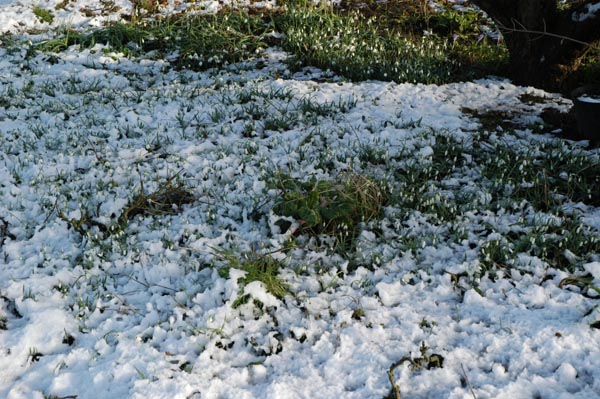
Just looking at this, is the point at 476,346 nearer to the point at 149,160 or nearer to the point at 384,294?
the point at 384,294

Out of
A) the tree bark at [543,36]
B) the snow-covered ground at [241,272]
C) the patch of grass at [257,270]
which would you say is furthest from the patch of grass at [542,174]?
the patch of grass at [257,270]

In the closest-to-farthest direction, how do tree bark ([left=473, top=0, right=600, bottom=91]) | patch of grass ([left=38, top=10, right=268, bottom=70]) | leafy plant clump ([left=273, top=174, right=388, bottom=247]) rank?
1. leafy plant clump ([left=273, top=174, right=388, bottom=247])
2. tree bark ([left=473, top=0, right=600, bottom=91])
3. patch of grass ([left=38, top=10, right=268, bottom=70])

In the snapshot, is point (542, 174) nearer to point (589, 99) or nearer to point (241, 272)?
point (589, 99)

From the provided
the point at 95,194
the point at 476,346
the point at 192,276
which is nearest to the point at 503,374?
the point at 476,346

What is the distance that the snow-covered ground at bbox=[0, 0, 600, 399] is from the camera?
3.02m

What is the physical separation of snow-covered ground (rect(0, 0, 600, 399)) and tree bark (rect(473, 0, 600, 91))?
500 mm

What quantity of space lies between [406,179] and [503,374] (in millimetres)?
2114

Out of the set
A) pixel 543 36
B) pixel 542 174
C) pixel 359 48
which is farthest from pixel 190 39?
pixel 542 174

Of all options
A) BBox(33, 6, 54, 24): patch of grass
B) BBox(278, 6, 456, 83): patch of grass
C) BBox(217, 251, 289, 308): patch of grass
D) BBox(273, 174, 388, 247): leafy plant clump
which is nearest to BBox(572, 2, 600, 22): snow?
BBox(278, 6, 456, 83): patch of grass

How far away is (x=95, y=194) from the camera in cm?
472

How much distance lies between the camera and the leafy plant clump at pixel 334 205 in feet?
13.5

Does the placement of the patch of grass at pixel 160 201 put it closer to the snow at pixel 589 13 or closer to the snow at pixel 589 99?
the snow at pixel 589 99

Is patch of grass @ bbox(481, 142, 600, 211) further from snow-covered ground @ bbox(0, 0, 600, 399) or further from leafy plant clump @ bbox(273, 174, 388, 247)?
leafy plant clump @ bbox(273, 174, 388, 247)

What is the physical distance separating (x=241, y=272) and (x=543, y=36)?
4.68 meters
